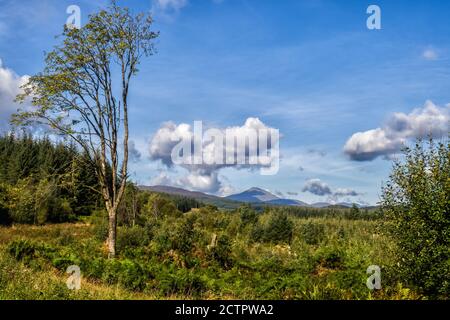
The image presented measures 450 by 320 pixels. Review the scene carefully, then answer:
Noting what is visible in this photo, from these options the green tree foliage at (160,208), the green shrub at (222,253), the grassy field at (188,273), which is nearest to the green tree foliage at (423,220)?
the grassy field at (188,273)

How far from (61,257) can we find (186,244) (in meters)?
7.94

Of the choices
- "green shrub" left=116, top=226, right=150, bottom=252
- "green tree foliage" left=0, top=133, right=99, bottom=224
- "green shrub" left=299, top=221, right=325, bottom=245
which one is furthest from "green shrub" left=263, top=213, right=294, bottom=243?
"green shrub" left=116, top=226, right=150, bottom=252

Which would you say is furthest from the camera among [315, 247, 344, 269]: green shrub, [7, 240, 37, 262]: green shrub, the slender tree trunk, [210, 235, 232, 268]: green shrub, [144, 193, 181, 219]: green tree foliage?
[144, 193, 181, 219]: green tree foliage

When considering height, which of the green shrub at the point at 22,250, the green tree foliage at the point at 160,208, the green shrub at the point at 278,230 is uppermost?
the green tree foliage at the point at 160,208

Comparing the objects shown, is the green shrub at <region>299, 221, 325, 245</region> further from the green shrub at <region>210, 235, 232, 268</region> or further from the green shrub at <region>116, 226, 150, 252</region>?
the green shrub at <region>210, 235, 232, 268</region>

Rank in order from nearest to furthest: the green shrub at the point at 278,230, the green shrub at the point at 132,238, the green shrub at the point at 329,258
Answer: the green shrub at the point at 329,258, the green shrub at the point at 132,238, the green shrub at the point at 278,230

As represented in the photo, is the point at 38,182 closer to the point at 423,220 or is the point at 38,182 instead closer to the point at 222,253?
the point at 222,253

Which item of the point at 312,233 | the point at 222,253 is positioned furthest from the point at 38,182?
the point at 312,233

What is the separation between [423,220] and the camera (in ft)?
44.4

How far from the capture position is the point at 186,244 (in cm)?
2397

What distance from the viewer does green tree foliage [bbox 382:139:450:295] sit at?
41.6ft

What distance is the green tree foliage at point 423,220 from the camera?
41.6ft

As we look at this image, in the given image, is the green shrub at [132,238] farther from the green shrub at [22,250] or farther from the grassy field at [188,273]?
the green shrub at [22,250]
